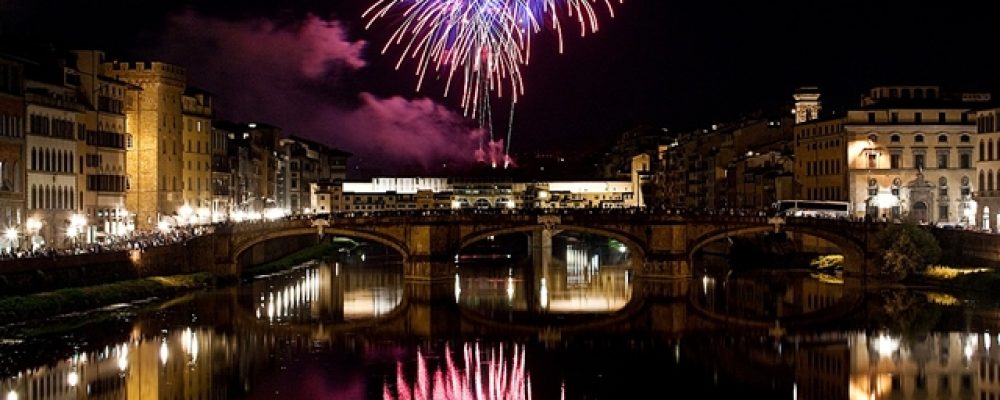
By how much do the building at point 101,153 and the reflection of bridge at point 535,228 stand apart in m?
9.19

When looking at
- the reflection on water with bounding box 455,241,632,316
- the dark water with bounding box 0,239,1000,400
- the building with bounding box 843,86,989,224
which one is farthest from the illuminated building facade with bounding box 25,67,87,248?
the building with bounding box 843,86,989,224

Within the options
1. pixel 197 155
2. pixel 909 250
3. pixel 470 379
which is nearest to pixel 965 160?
pixel 909 250

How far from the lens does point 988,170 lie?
353ft

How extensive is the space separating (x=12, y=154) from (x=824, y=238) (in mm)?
54087

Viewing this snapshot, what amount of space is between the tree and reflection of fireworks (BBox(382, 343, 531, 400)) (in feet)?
125

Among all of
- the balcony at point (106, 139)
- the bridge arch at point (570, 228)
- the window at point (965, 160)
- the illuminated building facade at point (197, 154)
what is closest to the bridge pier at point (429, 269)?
the bridge arch at point (570, 228)

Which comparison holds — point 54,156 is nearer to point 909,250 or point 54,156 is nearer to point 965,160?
point 909,250

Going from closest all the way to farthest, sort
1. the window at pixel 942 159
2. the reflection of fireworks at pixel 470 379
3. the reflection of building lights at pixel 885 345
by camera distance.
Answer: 1. the reflection of fireworks at pixel 470 379
2. the reflection of building lights at pixel 885 345
3. the window at pixel 942 159

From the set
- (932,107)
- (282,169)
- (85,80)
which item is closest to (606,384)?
(85,80)

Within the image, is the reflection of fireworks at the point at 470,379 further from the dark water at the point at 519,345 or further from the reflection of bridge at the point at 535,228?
the reflection of bridge at the point at 535,228

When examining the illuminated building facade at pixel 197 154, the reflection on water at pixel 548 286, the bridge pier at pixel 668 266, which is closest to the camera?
the reflection on water at pixel 548 286

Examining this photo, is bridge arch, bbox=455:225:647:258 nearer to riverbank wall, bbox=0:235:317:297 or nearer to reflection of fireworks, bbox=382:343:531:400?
riverbank wall, bbox=0:235:317:297

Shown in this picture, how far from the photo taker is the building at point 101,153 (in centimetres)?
10350

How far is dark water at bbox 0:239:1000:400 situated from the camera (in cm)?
6094
